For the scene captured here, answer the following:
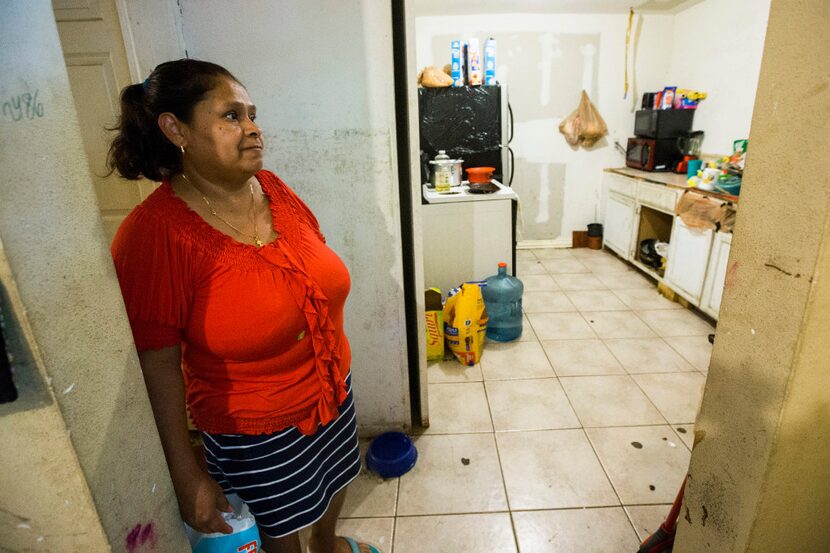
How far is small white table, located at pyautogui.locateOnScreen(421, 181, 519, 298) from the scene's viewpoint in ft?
9.50

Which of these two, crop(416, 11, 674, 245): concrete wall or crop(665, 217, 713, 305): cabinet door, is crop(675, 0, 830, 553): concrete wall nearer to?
crop(665, 217, 713, 305): cabinet door

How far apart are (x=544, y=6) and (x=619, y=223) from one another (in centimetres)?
224

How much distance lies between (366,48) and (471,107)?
2057 mm

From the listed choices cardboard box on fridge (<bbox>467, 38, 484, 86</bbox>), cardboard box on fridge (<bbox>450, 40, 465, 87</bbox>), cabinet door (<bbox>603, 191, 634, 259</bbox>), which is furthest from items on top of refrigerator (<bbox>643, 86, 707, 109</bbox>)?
cardboard box on fridge (<bbox>450, 40, 465, 87</bbox>)

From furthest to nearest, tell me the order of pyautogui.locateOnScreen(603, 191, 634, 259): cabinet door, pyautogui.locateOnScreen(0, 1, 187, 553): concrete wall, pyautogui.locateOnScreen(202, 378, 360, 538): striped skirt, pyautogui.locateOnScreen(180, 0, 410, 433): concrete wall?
pyautogui.locateOnScreen(603, 191, 634, 259): cabinet door → pyautogui.locateOnScreen(180, 0, 410, 433): concrete wall → pyautogui.locateOnScreen(202, 378, 360, 538): striped skirt → pyautogui.locateOnScreen(0, 1, 187, 553): concrete wall

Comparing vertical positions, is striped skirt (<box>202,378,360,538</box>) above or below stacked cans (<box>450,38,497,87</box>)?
below

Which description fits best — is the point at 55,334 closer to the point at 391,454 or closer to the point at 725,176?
the point at 391,454

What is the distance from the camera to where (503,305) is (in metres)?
2.85

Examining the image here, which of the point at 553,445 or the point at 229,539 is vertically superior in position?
the point at 229,539

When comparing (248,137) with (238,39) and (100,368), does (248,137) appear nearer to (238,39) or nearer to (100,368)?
(100,368)

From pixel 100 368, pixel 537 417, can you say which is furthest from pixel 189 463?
pixel 537 417

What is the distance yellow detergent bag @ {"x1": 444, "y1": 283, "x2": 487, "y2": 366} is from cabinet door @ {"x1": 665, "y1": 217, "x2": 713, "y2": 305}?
1.66 meters

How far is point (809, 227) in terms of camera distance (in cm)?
69

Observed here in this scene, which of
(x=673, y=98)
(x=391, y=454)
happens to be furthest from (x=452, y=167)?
(x=673, y=98)
